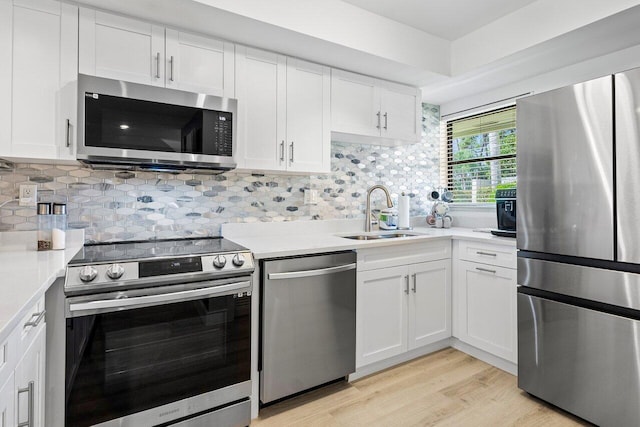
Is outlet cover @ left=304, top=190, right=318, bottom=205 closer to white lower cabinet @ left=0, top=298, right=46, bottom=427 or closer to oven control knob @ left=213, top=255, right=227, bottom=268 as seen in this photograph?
oven control knob @ left=213, top=255, right=227, bottom=268

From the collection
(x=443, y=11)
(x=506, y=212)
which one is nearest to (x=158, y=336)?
(x=506, y=212)

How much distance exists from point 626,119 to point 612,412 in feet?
4.70

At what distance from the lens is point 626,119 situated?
5.45 ft

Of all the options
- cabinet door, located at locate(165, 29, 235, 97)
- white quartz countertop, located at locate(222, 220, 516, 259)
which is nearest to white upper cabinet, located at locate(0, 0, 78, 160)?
cabinet door, located at locate(165, 29, 235, 97)

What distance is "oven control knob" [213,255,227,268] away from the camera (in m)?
1.74

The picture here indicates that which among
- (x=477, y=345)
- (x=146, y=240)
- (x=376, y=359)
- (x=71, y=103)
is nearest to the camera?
(x=71, y=103)

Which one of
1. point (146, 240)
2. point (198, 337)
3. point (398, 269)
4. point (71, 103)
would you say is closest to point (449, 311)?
point (398, 269)

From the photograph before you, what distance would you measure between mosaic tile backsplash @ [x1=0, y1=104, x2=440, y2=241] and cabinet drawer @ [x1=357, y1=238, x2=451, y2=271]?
0.70 meters

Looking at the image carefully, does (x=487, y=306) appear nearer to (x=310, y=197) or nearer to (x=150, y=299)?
(x=310, y=197)

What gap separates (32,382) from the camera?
1.21 meters

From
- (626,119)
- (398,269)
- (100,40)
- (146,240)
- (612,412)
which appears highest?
(100,40)

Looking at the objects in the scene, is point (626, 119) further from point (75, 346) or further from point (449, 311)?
point (75, 346)

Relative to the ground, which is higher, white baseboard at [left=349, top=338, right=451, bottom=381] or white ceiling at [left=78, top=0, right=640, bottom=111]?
white ceiling at [left=78, top=0, right=640, bottom=111]

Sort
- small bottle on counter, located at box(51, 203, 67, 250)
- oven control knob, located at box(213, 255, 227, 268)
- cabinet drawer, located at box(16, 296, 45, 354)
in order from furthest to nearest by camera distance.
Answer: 1. small bottle on counter, located at box(51, 203, 67, 250)
2. oven control knob, located at box(213, 255, 227, 268)
3. cabinet drawer, located at box(16, 296, 45, 354)
